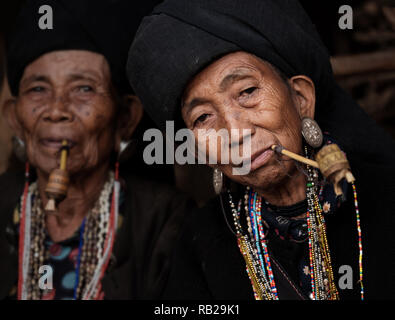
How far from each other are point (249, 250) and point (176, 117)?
59 centimetres

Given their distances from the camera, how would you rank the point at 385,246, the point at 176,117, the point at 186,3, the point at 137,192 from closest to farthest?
1. the point at 385,246
2. the point at 186,3
3. the point at 176,117
4. the point at 137,192

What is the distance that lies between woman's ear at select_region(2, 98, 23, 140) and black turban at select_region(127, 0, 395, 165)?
1.04 m

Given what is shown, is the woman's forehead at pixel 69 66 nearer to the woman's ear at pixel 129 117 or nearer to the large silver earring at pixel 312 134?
the woman's ear at pixel 129 117

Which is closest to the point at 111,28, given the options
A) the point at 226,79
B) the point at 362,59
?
the point at 226,79

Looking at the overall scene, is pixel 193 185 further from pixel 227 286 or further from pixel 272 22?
pixel 272 22

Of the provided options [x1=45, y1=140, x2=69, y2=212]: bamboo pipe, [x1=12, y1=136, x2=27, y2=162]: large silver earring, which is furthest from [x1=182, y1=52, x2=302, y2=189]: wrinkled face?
[x1=12, y1=136, x2=27, y2=162]: large silver earring

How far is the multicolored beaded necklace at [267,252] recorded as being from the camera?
1.62m

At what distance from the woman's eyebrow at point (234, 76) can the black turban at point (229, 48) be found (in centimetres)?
8

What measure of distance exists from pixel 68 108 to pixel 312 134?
1.24m

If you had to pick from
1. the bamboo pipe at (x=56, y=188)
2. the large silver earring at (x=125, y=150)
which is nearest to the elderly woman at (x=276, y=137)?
the bamboo pipe at (x=56, y=188)

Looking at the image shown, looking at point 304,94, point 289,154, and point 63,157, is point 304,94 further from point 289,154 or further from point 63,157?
point 63,157

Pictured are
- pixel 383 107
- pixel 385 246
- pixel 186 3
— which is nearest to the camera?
pixel 385 246

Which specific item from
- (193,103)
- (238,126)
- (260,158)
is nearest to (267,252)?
(260,158)

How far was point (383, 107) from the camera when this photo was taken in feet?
10.6
